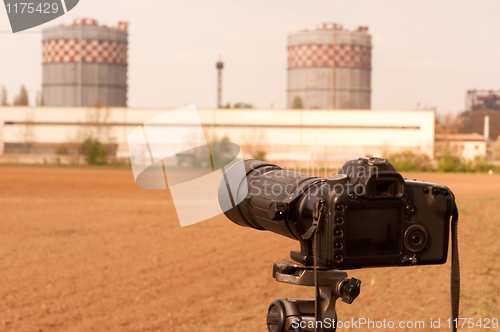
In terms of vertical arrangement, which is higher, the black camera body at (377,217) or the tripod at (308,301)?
the black camera body at (377,217)

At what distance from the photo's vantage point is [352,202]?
150 cm

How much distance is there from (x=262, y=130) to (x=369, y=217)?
45517 mm

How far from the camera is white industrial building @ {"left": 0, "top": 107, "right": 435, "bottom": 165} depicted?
46531 mm

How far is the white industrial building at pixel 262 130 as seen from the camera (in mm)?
46531

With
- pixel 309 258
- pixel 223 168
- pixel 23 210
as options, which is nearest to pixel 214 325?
pixel 223 168

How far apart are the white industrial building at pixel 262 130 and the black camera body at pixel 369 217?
143 feet

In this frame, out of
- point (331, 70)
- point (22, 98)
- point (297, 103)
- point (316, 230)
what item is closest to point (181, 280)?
point (316, 230)

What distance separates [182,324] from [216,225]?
613 centimetres

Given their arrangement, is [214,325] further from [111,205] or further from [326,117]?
[326,117]

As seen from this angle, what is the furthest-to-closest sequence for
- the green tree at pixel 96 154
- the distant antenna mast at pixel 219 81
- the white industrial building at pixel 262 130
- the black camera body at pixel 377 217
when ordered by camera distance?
the distant antenna mast at pixel 219 81
the white industrial building at pixel 262 130
the green tree at pixel 96 154
the black camera body at pixel 377 217

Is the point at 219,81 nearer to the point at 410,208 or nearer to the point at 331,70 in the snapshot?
the point at 331,70

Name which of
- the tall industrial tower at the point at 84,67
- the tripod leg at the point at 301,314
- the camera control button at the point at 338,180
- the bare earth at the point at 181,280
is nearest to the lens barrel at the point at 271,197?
the camera control button at the point at 338,180

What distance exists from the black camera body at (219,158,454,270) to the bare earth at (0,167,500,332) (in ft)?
12.8

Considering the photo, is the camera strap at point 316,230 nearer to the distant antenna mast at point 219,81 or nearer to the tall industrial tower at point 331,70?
the tall industrial tower at point 331,70
